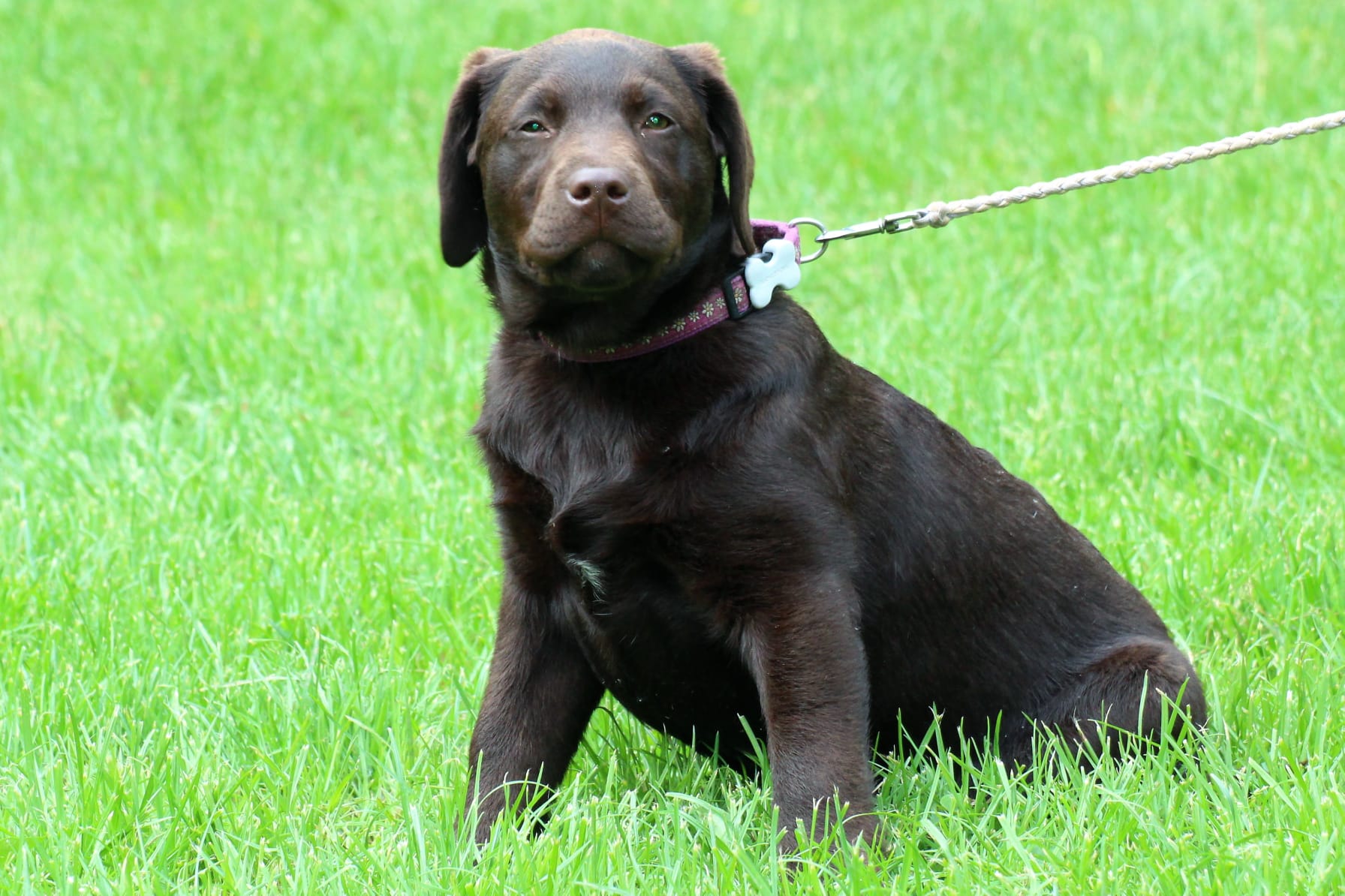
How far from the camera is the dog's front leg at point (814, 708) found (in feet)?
8.78

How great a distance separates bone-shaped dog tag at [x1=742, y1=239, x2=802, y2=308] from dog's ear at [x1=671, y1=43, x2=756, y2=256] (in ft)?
0.19

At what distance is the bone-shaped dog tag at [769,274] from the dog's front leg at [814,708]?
1.72ft

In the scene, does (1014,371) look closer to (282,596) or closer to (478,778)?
(282,596)

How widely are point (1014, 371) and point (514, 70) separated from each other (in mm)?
2702

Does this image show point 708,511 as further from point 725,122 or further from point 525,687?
point 725,122

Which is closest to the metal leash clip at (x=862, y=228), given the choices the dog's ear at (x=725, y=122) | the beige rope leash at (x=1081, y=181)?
the beige rope leash at (x=1081, y=181)

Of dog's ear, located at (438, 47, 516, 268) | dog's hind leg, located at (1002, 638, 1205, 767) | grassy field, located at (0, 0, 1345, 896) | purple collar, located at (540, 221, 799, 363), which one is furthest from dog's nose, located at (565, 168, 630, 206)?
dog's hind leg, located at (1002, 638, 1205, 767)

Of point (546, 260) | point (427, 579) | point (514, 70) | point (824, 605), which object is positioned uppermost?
point (514, 70)

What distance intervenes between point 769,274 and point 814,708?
30.1 inches

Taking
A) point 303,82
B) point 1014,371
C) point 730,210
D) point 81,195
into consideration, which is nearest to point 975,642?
point 730,210

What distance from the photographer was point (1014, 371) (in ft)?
17.3

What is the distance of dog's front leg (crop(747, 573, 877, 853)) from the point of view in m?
2.68

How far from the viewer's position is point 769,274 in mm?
2902

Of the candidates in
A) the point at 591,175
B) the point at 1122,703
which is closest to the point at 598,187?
the point at 591,175
